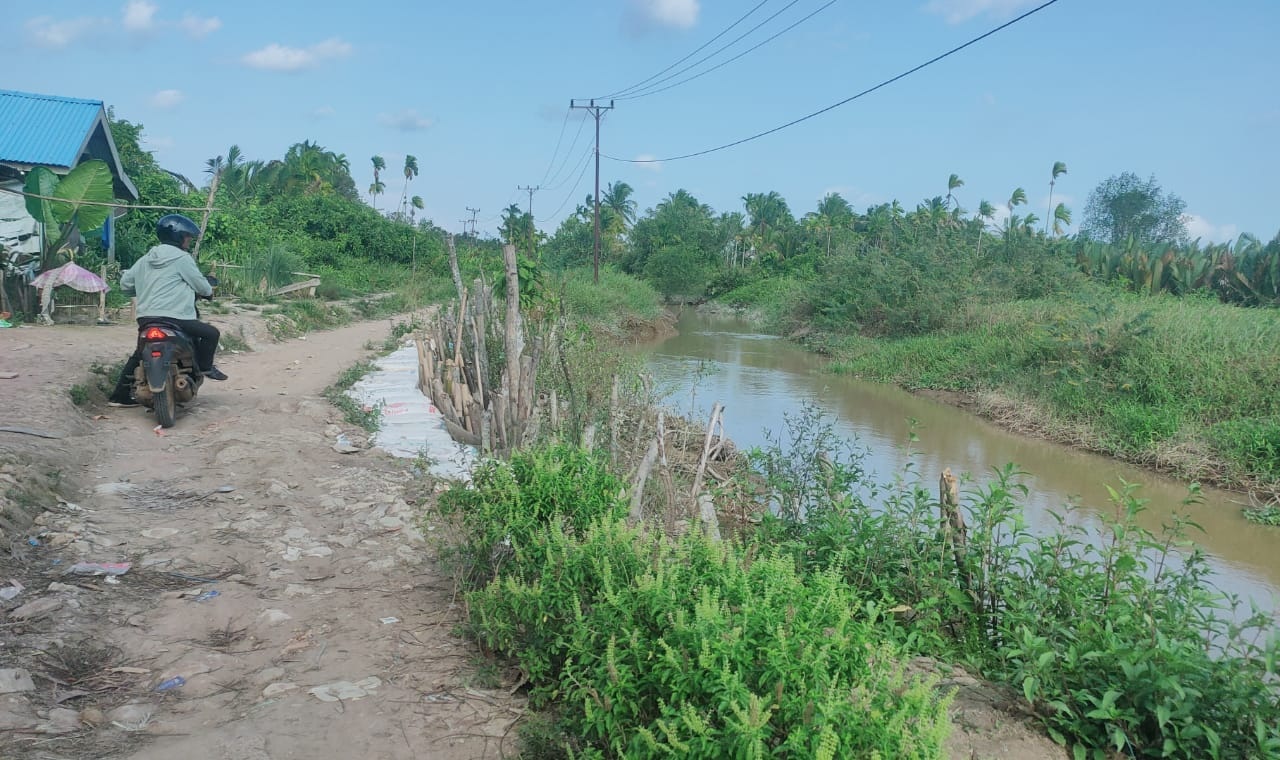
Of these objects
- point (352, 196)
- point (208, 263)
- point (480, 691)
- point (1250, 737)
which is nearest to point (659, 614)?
point (480, 691)

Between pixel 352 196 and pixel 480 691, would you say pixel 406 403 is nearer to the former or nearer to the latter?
pixel 480 691

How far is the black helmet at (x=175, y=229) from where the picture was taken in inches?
239

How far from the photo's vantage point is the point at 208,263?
15.1 meters

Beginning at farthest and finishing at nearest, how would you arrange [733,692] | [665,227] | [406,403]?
[665,227]
[406,403]
[733,692]

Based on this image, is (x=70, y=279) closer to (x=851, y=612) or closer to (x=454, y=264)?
(x=454, y=264)

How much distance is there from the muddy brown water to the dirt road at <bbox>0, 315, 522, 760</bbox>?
316 centimetres

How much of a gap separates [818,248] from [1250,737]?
136ft

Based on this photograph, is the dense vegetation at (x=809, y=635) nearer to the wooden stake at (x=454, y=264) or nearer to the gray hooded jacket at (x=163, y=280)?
the gray hooded jacket at (x=163, y=280)

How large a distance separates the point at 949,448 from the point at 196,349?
9223 mm

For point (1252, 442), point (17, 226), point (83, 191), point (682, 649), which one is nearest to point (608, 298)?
point (17, 226)

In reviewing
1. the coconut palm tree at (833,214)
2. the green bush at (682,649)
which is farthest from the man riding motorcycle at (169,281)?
the coconut palm tree at (833,214)

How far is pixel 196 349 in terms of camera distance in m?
6.38

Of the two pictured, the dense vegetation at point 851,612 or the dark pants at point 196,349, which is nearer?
the dense vegetation at point 851,612

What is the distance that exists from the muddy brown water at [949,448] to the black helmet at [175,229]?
4.43 metres
